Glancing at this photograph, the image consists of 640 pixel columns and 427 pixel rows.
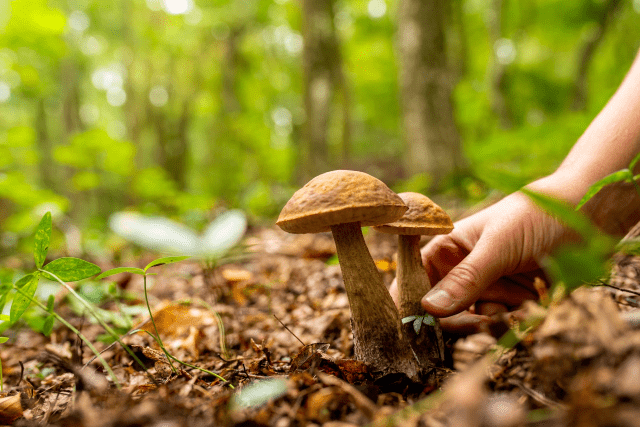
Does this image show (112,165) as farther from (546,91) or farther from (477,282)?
(546,91)

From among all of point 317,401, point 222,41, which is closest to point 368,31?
point 222,41

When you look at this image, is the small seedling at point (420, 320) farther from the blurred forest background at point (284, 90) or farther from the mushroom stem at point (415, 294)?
the blurred forest background at point (284, 90)

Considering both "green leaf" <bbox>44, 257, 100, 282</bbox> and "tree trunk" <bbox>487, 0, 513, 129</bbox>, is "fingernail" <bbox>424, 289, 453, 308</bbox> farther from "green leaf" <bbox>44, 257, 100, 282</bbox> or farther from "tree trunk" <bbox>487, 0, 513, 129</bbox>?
"tree trunk" <bbox>487, 0, 513, 129</bbox>

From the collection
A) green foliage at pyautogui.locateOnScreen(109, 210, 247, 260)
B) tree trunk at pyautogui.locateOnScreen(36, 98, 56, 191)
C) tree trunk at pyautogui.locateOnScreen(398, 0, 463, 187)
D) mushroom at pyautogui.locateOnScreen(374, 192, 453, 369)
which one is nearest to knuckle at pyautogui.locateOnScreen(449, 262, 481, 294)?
mushroom at pyautogui.locateOnScreen(374, 192, 453, 369)

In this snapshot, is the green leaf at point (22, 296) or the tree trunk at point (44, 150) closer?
the green leaf at point (22, 296)

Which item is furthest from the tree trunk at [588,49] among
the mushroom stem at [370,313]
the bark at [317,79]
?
the mushroom stem at [370,313]

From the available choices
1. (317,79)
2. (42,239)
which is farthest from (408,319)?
(317,79)
